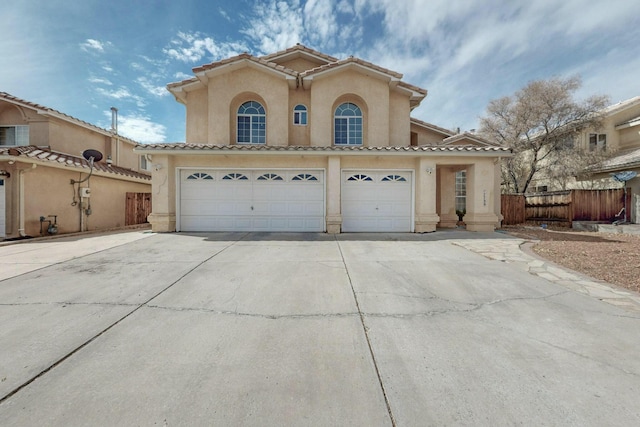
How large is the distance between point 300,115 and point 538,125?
16298mm

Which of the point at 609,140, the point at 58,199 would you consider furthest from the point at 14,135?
the point at 609,140

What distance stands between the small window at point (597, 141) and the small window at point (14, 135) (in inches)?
1283

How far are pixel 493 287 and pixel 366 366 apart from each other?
3254 millimetres

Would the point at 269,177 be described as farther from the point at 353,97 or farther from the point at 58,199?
the point at 58,199

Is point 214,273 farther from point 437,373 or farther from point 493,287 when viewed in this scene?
point 493,287

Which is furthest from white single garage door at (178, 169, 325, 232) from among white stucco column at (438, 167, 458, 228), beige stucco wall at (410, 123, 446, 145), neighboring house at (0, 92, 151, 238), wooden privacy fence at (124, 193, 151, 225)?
beige stucco wall at (410, 123, 446, 145)

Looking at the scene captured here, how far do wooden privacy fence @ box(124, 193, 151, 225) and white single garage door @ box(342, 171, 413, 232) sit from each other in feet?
37.9

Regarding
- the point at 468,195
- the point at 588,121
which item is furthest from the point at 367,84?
the point at 588,121

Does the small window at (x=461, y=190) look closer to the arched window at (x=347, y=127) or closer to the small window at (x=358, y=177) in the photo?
the arched window at (x=347, y=127)

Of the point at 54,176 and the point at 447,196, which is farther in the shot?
the point at 447,196

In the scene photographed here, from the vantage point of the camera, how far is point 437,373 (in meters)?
2.33

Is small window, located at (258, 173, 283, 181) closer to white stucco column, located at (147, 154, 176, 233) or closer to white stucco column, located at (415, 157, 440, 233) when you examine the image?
white stucco column, located at (147, 154, 176, 233)

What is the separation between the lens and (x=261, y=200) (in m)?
10.5

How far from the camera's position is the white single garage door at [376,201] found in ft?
34.7
